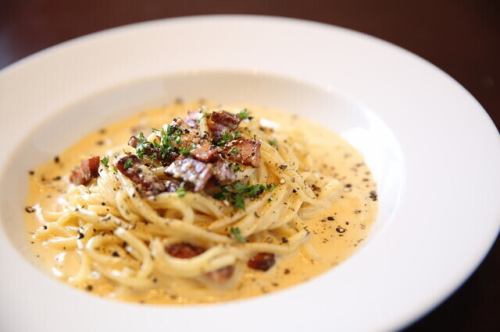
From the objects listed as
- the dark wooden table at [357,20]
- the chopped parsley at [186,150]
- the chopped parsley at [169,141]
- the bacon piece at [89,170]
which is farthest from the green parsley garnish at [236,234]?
the dark wooden table at [357,20]

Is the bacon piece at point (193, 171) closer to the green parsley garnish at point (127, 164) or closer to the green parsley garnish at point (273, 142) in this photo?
the green parsley garnish at point (127, 164)

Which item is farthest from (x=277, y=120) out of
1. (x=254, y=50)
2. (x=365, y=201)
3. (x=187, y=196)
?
(x=187, y=196)

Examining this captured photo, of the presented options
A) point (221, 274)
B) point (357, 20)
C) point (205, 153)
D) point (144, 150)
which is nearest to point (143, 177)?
point (144, 150)

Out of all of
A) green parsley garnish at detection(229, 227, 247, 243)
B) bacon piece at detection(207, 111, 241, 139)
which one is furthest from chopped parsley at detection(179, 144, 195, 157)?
green parsley garnish at detection(229, 227, 247, 243)

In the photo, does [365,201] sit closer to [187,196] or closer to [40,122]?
[187,196]

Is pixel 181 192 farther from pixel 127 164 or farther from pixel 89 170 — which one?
pixel 89 170

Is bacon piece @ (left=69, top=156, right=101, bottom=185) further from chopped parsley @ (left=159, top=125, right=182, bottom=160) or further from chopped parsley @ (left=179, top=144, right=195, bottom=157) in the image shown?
chopped parsley @ (left=179, top=144, right=195, bottom=157)
